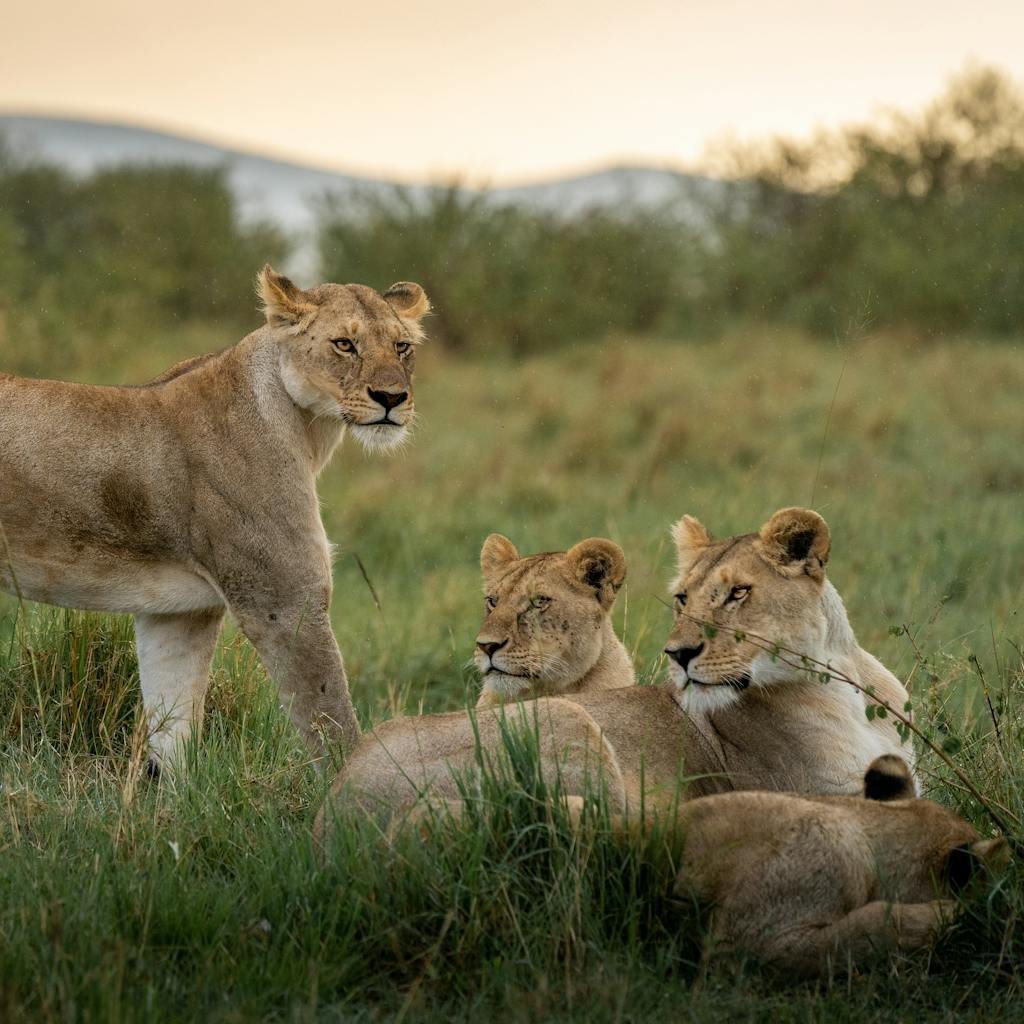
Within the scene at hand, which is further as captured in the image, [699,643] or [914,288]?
[914,288]

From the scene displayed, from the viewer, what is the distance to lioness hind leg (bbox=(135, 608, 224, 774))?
197 inches

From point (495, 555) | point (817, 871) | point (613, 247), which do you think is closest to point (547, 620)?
point (495, 555)

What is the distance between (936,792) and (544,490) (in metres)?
6.00

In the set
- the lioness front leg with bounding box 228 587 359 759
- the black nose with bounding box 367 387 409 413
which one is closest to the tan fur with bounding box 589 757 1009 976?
the lioness front leg with bounding box 228 587 359 759

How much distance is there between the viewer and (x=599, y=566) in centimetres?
476

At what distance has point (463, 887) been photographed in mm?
3307

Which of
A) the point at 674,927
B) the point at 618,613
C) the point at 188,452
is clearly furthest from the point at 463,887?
the point at 618,613

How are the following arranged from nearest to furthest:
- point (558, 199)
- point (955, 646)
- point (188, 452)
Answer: point (188, 452) → point (955, 646) → point (558, 199)

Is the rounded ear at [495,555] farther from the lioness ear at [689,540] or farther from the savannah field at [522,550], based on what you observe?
the lioness ear at [689,540]

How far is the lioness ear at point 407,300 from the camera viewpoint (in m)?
5.33

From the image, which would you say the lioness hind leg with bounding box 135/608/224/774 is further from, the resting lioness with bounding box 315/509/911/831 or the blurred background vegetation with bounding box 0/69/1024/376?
the blurred background vegetation with bounding box 0/69/1024/376

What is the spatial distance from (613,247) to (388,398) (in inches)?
772

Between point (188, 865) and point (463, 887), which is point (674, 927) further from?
point (188, 865)

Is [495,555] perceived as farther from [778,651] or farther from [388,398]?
[778,651]
